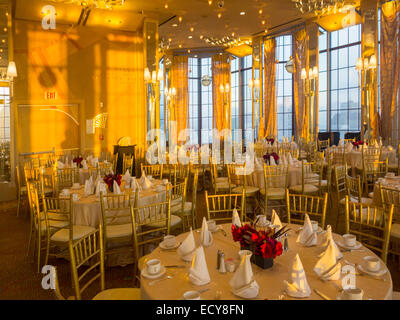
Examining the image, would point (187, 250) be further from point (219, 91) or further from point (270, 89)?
point (219, 91)

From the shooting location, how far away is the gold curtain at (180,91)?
17234 mm

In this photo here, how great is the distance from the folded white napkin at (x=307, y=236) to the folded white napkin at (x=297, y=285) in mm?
730

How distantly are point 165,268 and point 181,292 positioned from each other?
310 millimetres

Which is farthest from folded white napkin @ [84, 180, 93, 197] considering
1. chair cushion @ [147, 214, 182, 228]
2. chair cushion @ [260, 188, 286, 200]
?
chair cushion @ [260, 188, 286, 200]

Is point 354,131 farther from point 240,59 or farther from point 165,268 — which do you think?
point 165,268

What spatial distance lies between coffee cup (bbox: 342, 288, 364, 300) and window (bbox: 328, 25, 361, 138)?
1192 centimetres

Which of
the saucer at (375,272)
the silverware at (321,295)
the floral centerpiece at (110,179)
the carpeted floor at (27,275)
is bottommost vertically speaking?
the carpeted floor at (27,275)

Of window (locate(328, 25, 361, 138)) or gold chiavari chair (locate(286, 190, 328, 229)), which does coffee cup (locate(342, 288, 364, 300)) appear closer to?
gold chiavari chair (locate(286, 190, 328, 229))

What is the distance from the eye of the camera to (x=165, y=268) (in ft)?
7.53

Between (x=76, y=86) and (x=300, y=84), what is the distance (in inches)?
326

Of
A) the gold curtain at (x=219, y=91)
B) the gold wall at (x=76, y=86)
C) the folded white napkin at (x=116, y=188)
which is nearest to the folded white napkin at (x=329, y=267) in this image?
the folded white napkin at (x=116, y=188)

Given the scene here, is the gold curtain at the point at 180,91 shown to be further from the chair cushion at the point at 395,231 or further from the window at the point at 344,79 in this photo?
the chair cushion at the point at 395,231
